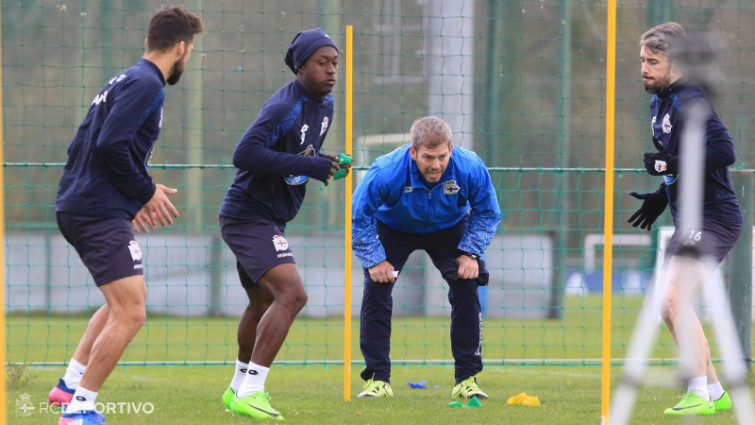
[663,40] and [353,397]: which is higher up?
[663,40]

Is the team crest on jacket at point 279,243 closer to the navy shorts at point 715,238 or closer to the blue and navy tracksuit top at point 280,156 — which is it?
the blue and navy tracksuit top at point 280,156

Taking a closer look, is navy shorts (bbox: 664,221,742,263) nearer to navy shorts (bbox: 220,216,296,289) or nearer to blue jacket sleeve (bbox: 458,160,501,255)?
blue jacket sleeve (bbox: 458,160,501,255)

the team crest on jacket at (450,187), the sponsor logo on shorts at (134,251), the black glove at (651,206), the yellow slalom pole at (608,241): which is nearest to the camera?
the yellow slalom pole at (608,241)

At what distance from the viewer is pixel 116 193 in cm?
455

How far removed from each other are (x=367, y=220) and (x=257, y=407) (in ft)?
4.89

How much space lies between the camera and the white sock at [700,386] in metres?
5.28

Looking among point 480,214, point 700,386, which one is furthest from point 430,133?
point 700,386

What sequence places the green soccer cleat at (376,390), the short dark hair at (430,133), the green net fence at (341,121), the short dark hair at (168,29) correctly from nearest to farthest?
the short dark hair at (168,29), the short dark hair at (430,133), the green soccer cleat at (376,390), the green net fence at (341,121)

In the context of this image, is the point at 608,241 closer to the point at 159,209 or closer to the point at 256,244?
the point at 256,244

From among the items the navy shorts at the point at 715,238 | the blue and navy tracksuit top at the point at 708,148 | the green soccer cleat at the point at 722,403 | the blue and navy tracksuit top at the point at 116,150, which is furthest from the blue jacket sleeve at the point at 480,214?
the blue and navy tracksuit top at the point at 116,150

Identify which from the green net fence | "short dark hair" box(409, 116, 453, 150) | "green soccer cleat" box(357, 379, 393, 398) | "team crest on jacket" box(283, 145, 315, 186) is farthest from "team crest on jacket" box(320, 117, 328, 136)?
the green net fence

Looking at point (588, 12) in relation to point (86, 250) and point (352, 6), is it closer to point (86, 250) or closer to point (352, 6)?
point (352, 6)

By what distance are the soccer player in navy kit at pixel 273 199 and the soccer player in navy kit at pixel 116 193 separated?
2.10 feet

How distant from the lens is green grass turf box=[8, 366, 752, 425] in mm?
5176
